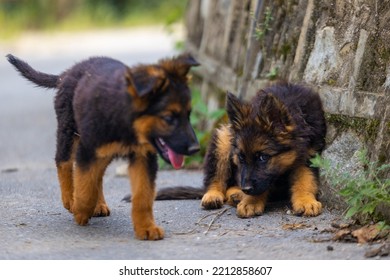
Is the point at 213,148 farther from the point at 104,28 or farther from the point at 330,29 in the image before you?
the point at 104,28

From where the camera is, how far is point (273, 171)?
7.09 metres

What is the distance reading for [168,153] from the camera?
19.9 feet

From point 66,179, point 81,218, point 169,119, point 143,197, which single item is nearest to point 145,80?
point 169,119

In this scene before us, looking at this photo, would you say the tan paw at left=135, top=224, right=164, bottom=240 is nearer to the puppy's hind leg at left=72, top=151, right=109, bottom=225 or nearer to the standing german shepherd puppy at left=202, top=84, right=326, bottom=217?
the puppy's hind leg at left=72, top=151, right=109, bottom=225

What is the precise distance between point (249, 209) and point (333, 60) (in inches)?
57.4

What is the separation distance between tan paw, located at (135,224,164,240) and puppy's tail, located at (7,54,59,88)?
1.89m

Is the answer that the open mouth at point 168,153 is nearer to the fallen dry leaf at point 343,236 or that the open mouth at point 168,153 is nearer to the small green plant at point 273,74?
the fallen dry leaf at point 343,236

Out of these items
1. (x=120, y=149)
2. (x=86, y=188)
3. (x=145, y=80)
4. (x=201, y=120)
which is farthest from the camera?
(x=201, y=120)

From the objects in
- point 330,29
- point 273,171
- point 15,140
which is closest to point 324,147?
point 273,171

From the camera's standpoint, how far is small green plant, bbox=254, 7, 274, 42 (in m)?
8.69

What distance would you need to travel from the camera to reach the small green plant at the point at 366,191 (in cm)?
607

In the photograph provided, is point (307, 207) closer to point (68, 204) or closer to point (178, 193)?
point (178, 193)

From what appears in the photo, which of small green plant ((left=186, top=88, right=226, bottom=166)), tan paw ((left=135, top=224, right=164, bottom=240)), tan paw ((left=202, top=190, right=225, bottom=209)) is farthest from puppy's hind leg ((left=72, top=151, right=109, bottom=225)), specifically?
small green plant ((left=186, top=88, right=226, bottom=166))
